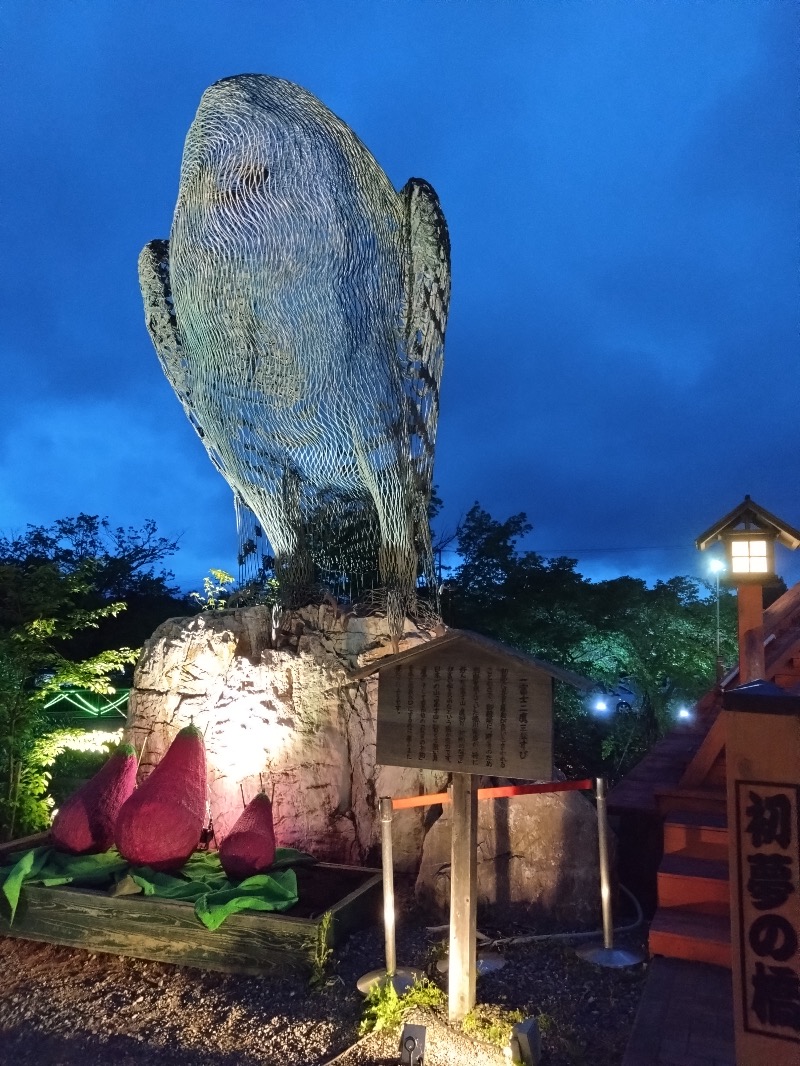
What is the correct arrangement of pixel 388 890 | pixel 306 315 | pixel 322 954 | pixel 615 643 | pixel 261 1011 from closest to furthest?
pixel 261 1011, pixel 388 890, pixel 322 954, pixel 306 315, pixel 615 643

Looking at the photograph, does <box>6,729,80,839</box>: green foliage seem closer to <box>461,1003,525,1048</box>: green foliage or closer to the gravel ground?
the gravel ground

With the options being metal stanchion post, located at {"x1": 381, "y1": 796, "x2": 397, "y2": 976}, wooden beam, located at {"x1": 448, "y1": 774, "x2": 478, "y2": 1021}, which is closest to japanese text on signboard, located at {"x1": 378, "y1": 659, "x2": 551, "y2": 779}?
wooden beam, located at {"x1": 448, "y1": 774, "x2": 478, "y2": 1021}

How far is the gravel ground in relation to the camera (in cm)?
321

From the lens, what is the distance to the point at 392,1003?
11.2 feet

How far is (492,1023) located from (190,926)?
6.06 feet

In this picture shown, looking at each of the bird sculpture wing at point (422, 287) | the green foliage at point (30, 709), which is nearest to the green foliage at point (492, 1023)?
the bird sculpture wing at point (422, 287)

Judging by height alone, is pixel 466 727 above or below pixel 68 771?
above

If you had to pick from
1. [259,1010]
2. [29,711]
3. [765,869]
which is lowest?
[259,1010]

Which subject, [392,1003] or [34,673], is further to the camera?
[34,673]

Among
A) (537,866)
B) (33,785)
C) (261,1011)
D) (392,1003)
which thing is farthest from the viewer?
(33,785)

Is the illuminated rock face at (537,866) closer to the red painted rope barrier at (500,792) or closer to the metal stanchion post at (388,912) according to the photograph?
the red painted rope barrier at (500,792)

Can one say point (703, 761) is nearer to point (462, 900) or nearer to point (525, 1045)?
point (462, 900)

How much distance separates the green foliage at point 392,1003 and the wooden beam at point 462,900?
0.58 feet

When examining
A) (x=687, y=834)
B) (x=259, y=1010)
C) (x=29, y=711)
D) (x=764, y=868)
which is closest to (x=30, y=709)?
(x=29, y=711)
